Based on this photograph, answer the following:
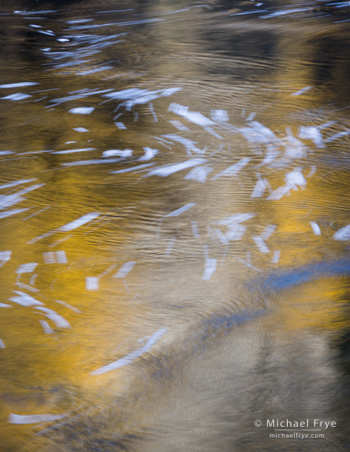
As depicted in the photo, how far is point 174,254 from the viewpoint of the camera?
0.99 metres

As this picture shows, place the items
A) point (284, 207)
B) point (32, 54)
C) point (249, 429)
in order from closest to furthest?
point (249, 429), point (284, 207), point (32, 54)

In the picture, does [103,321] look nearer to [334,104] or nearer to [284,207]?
[284,207]

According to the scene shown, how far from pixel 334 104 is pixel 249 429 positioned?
1199 mm

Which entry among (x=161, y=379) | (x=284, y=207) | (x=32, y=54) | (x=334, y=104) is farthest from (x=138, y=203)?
(x=32, y=54)

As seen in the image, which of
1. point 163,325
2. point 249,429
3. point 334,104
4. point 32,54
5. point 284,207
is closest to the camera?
point 249,429

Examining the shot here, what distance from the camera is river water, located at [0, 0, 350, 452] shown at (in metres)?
0.68

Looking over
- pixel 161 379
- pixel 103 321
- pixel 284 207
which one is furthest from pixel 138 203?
pixel 161 379

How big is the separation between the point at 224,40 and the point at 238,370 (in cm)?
179

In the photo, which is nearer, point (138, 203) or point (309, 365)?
point (309, 365)

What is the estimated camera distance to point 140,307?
2.82ft

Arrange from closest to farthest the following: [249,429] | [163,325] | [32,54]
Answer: [249,429] < [163,325] < [32,54]

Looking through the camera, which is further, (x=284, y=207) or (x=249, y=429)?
(x=284, y=207)

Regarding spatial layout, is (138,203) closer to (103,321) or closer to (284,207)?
(284,207)

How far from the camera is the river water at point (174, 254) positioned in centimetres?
68
